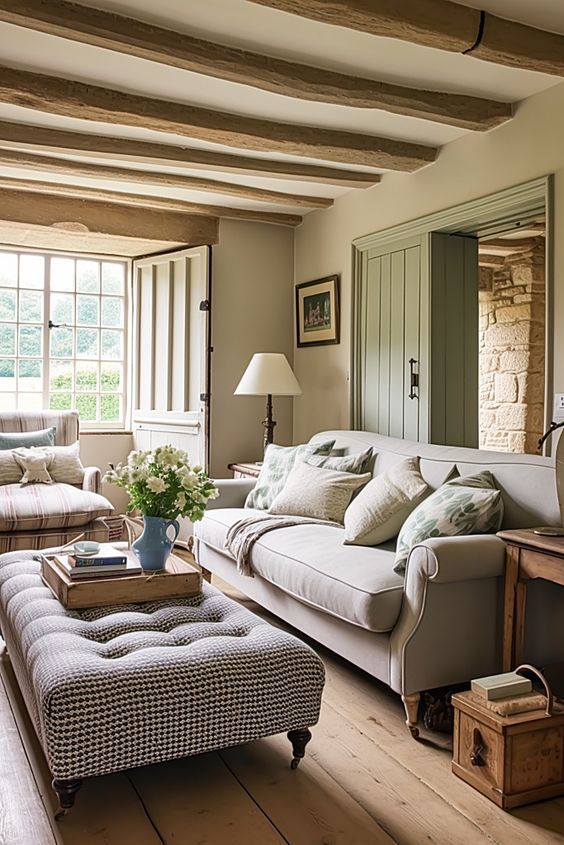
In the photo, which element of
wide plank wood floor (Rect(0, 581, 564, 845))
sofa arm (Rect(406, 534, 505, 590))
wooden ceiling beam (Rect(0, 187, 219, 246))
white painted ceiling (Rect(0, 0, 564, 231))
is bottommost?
wide plank wood floor (Rect(0, 581, 564, 845))

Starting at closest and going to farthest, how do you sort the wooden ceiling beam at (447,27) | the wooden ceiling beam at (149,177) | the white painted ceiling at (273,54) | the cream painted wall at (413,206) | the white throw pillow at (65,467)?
the wooden ceiling beam at (447,27)
the white painted ceiling at (273,54)
the cream painted wall at (413,206)
the wooden ceiling beam at (149,177)
the white throw pillow at (65,467)

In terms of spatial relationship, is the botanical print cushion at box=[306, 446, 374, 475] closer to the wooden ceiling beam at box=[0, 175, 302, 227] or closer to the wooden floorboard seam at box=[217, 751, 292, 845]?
the wooden floorboard seam at box=[217, 751, 292, 845]

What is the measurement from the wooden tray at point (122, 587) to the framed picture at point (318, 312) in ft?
9.33

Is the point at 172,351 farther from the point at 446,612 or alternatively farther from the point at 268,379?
the point at 446,612

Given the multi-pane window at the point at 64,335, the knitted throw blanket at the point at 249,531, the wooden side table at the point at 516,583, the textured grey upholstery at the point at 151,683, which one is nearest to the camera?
the textured grey upholstery at the point at 151,683

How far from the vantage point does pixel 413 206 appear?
4.39 metres

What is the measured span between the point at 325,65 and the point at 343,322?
2.16m

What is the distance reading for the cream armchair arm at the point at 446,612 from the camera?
2.48 m

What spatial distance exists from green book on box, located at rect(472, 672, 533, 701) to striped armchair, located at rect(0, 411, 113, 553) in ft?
9.01

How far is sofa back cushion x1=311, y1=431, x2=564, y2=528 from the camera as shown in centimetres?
277

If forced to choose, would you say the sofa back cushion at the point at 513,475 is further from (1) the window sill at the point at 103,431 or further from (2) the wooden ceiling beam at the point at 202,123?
(1) the window sill at the point at 103,431

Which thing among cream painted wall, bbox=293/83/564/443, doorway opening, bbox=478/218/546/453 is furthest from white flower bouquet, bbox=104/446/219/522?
doorway opening, bbox=478/218/546/453

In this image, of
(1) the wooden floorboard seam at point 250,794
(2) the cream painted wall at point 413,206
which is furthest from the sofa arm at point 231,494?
(1) the wooden floorboard seam at point 250,794

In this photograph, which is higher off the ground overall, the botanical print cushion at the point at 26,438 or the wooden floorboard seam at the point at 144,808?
the botanical print cushion at the point at 26,438
